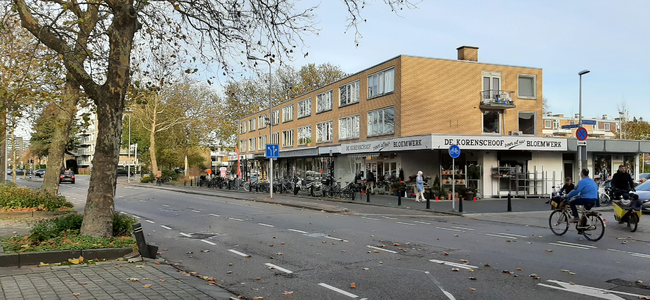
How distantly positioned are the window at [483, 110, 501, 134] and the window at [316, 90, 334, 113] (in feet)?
44.1

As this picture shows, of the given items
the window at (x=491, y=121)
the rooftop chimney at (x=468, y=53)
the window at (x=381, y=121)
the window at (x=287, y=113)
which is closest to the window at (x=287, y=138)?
the window at (x=287, y=113)

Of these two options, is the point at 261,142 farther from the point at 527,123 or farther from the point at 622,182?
the point at 622,182

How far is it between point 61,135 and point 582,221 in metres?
16.4

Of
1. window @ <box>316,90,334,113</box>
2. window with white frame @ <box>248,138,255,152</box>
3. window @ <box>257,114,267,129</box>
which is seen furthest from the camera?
window with white frame @ <box>248,138,255,152</box>

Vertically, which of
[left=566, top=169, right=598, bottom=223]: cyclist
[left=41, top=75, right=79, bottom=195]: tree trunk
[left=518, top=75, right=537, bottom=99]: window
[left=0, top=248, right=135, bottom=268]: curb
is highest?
[left=518, top=75, right=537, bottom=99]: window

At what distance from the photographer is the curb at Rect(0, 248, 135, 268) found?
Answer: 757 centimetres

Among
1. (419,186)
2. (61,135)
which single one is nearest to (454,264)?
(61,135)

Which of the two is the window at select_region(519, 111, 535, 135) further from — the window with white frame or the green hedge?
the window with white frame

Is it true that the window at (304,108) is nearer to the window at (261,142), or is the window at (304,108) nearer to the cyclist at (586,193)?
the window at (261,142)

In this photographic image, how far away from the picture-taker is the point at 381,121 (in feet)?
111

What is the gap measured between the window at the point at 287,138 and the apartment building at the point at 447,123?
42.5ft

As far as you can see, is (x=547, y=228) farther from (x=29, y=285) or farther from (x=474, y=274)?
(x=29, y=285)

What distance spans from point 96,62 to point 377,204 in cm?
1554

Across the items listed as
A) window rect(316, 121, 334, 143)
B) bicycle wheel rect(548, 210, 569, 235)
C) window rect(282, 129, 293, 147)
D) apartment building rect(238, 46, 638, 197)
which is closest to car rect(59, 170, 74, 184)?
window rect(282, 129, 293, 147)
